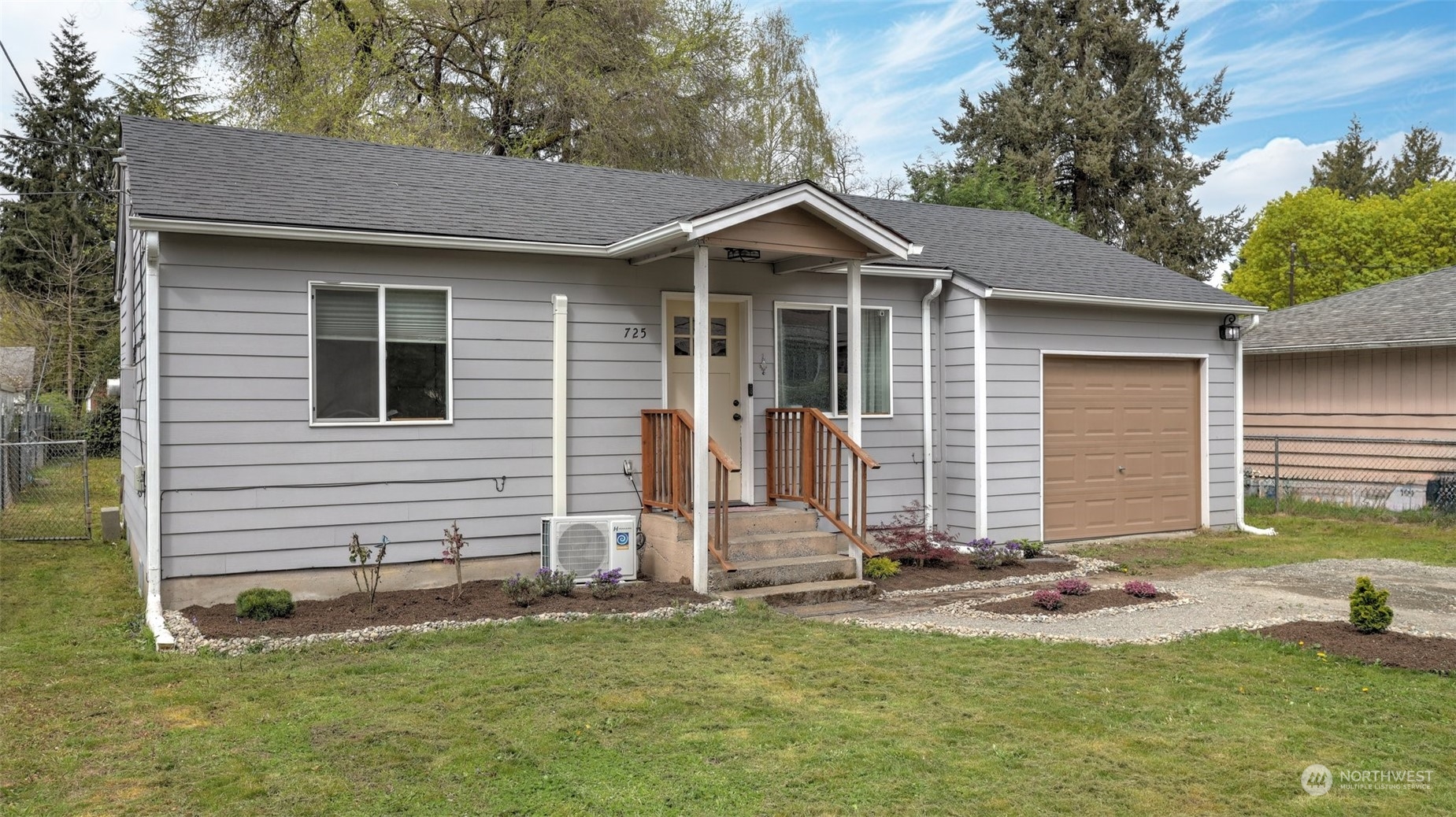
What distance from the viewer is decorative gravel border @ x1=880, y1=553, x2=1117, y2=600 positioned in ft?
26.3

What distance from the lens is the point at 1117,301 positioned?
10523mm

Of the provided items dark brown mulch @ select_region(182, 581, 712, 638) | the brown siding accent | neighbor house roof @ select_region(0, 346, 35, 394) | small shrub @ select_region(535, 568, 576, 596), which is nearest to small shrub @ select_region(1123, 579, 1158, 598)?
dark brown mulch @ select_region(182, 581, 712, 638)

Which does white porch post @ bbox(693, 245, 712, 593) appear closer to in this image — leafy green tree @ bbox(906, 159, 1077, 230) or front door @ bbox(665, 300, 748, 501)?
front door @ bbox(665, 300, 748, 501)

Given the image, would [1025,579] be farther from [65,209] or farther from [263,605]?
[65,209]

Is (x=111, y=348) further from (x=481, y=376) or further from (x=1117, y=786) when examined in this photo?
(x=1117, y=786)

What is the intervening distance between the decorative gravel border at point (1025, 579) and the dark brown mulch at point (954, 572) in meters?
0.07

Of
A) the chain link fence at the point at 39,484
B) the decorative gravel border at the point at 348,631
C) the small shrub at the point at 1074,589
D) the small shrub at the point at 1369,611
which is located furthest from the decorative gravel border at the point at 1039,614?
the chain link fence at the point at 39,484

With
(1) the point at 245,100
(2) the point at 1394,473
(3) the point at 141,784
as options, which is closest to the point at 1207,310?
(2) the point at 1394,473

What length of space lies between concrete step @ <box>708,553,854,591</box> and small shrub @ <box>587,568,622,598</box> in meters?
0.70

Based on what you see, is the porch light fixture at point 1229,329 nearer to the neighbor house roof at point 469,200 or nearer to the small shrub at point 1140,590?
the neighbor house roof at point 469,200

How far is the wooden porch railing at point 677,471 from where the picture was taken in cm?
766

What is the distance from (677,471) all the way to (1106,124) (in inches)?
894

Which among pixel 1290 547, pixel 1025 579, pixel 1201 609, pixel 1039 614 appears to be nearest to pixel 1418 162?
pixel 1290 547

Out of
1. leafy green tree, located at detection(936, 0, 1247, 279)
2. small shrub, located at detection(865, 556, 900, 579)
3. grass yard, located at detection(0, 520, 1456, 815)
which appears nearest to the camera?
grass yard, located at detection(0, 520, 1456, 815)
